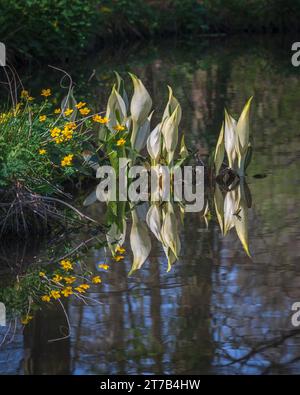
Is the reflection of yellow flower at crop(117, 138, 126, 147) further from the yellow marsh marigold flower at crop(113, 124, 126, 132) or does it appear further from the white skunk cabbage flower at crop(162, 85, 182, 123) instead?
the white skunk cabbage flower at crop(162, 85, 182, 123)

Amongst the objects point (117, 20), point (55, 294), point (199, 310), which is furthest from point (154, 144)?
point (117, 20)

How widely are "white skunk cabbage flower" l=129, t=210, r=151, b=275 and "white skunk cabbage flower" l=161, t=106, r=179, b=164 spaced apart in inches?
27.6

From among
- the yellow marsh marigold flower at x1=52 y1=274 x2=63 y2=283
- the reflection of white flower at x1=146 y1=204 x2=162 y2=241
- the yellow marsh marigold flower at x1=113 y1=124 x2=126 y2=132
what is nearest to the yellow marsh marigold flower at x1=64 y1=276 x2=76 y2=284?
the yellow marsh marigold flower at x1=52 y1=274 x2=63 y2=283

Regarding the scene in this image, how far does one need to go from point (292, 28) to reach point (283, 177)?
20116mm

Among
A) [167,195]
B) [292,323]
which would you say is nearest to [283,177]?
[167,195]

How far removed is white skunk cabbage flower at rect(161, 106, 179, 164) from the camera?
891 cm

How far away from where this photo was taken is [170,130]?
8.97 metres

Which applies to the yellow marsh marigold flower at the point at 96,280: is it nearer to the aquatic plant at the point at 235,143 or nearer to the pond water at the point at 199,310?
the pond water at the point at 199,310

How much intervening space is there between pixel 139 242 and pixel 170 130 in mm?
1417

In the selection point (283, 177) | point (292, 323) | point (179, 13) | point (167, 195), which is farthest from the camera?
point (179, 13)

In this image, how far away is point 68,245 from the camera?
7.88 meters

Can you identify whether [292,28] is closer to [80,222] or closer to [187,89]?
[187,89]

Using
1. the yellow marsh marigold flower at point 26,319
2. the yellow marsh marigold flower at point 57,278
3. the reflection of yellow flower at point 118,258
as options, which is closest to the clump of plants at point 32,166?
the reflection of yellow flower at point 118,258

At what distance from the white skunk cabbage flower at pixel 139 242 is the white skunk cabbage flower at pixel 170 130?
0.70m
